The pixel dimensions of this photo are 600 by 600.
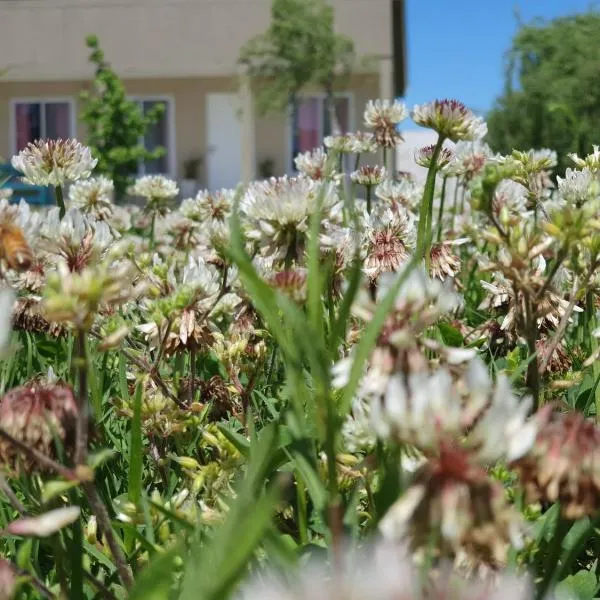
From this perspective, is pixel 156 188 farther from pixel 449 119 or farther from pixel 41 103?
pixel 41 103

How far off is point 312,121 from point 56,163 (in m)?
16.9

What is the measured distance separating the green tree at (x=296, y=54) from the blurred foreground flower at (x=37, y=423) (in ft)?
54.3

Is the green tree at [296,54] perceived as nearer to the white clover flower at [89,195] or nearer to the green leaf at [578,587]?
the white clover flower at [89,195]

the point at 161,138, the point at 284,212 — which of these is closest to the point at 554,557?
the point at 284,212

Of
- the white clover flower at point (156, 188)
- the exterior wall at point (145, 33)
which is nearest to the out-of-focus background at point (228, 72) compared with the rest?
the exterior wall at point (145, 33)

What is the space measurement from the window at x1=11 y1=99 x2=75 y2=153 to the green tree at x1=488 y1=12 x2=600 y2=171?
7.79 meters

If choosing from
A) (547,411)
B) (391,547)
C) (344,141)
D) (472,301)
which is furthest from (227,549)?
(344,141)

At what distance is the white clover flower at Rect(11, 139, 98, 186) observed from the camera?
1.76 metres

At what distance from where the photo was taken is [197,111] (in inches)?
728

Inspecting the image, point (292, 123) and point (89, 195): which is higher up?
point (292, 123)

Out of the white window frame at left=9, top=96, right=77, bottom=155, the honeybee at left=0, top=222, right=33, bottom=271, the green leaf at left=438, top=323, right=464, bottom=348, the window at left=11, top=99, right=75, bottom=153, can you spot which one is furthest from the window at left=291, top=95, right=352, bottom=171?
the honeybee at left=0, top=222, right=33, bottom=271

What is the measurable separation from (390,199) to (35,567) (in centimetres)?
167

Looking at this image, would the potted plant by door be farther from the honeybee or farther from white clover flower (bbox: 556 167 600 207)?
the honeybee

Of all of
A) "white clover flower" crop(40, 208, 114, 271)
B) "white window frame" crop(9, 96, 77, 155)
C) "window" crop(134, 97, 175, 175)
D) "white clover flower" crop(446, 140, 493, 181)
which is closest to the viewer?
"white clover flower" crop(40, 208, 114, 271)
